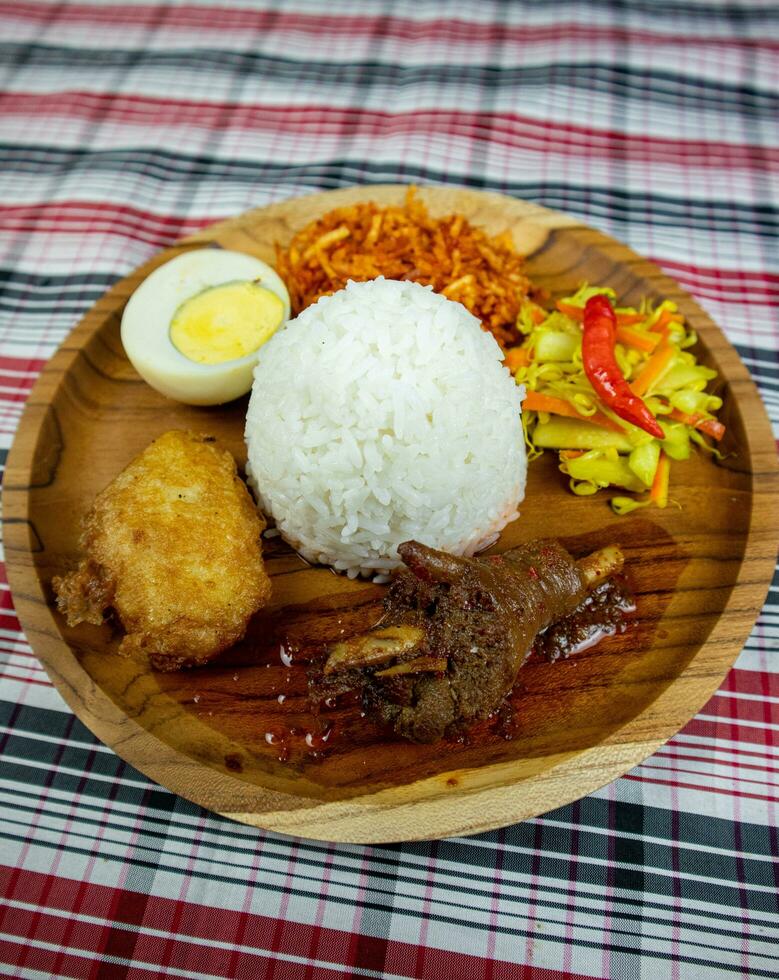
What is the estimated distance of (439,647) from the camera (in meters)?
2.30

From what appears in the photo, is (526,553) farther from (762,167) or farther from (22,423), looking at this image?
(762,167)

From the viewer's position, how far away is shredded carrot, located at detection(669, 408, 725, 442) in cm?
306

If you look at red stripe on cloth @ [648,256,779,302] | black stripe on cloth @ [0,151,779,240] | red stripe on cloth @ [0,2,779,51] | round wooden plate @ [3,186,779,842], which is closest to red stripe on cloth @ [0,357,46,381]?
round wooden plate @ [3,186,779,842]

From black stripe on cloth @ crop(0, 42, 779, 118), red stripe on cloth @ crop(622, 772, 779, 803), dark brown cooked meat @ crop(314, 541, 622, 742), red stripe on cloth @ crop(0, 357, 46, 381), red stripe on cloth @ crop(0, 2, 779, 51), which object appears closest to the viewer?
dark brown cooked meat @ crop(314, 541, 622, 742)

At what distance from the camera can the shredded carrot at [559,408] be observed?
3.10 m

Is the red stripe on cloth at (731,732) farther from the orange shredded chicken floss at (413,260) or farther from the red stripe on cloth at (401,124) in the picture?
the red stripe on cloth at (401,124)

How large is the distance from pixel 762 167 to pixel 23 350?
4070 mm

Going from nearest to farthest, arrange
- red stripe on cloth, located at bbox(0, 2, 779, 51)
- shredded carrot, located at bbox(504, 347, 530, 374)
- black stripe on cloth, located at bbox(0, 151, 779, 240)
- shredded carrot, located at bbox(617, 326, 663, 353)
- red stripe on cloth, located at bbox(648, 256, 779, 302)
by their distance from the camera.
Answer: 1. shredded carrot, located at bbox(617, 326, 663, 353)
2. shredded carrot, located at bbox(504, 347, 530, 374)
3. red stripe on cloth, located at bbox(648, 256, 779, 302)
4. black stripe on cloth, located at bbox(0, 151, 779, 240)
5. red stripe on cloth, located at bbox(0, 2, 779, 51)

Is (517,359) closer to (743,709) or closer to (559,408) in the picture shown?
(559,408)

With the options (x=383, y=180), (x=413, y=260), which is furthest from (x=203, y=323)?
(x=383, y=180)

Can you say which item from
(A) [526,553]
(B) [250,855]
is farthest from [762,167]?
(B) [250,855]

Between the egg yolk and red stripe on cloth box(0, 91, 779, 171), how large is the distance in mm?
2180

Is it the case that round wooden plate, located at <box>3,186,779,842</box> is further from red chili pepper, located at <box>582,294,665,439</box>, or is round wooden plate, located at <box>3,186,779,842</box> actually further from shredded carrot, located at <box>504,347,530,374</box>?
shredded carrot, located at <box>504,347,530,374</box>

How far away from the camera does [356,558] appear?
2904 mm
